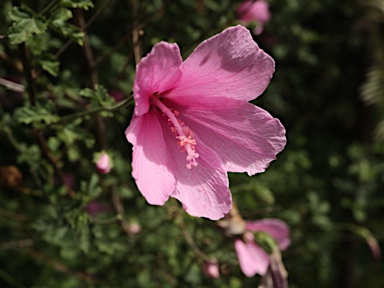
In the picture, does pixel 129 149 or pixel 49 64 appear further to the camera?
pixel 129 149

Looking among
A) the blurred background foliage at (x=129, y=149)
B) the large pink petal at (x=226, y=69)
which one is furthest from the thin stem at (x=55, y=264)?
the large pink petal at (x=226, y=69)

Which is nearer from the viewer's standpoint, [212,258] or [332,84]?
[212,258]

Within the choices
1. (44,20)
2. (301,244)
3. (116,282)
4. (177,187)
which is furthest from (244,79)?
(301,244)

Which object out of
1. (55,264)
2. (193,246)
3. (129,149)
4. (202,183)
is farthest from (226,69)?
(129,149)

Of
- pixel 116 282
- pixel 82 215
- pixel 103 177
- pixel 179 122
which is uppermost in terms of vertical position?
pixel 179 122

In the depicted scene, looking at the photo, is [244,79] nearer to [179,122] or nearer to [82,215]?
[179,122]

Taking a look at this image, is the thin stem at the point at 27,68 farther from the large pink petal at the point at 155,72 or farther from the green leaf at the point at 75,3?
the large pink petal at the point at 155,72

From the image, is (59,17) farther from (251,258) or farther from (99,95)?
(251,258)
